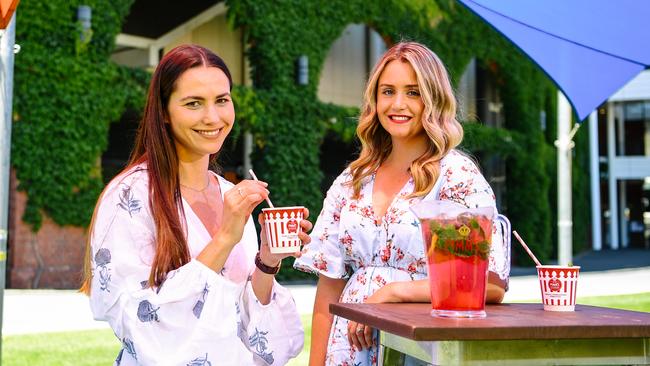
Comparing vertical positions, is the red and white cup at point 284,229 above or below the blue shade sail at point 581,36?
below

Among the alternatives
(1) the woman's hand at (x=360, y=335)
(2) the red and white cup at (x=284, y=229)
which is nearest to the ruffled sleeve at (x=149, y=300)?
(2) the red and white cup at (x=284, y=229)

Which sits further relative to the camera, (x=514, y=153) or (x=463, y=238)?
(x=514, y=153)

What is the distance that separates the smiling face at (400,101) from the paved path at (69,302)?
5.42 metres

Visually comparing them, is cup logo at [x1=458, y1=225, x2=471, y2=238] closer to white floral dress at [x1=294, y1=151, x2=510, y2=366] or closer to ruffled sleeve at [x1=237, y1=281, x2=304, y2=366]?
white floral dress at [x1=294, y1=151, x2=510, y2=366]

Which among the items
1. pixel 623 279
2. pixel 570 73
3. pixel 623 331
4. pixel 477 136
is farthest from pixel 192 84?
pixel 477 136

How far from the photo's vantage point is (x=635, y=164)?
115 feet

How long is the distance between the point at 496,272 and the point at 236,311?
0.75 meters

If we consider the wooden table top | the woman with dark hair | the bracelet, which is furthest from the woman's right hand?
the wooden table top

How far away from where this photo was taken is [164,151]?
2.14m

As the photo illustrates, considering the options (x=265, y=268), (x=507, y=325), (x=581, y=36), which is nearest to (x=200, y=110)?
(x=265, y=268)

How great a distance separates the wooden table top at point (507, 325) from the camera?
67.0 inches

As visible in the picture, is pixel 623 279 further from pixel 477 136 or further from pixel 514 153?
pixel 514 153

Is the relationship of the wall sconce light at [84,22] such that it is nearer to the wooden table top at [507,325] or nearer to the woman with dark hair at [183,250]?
the woman with dark hair at [183,250]

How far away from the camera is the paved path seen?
7.50m
